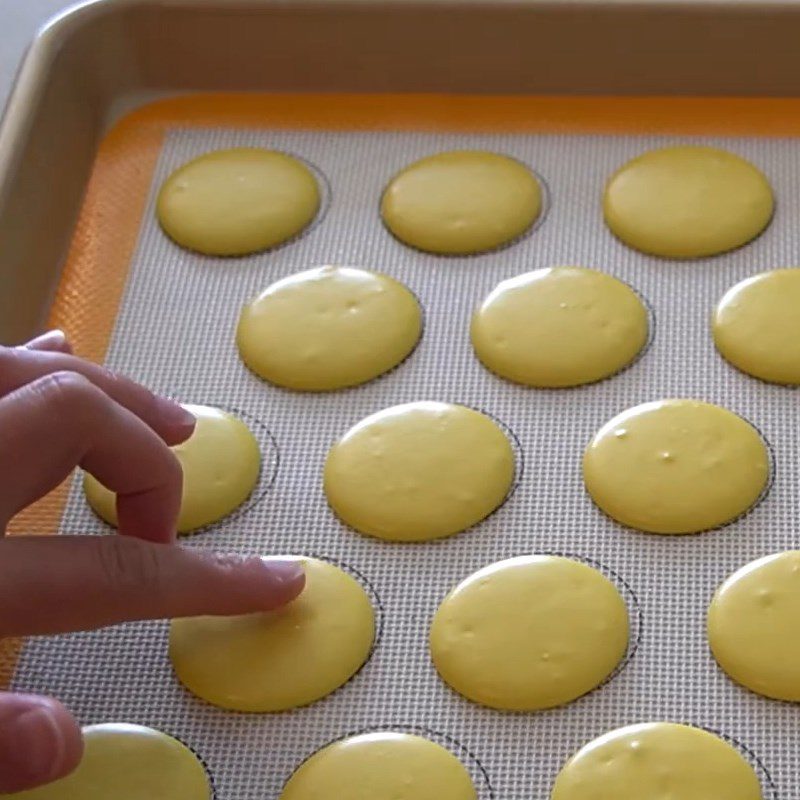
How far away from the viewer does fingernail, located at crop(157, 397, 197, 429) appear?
806 millimetres

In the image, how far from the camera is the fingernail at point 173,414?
0.81 meters

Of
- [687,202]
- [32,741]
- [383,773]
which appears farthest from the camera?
[687,202]

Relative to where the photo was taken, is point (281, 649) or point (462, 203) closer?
point (281, 649)

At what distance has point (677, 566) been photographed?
0.84m

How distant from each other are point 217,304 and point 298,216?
0.10 m

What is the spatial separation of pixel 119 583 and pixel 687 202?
20.2 inches

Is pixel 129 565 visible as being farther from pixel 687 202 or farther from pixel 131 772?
pixel 687 202

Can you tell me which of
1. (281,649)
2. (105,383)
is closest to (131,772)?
(281,649)

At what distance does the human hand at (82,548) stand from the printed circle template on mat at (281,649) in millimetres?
17

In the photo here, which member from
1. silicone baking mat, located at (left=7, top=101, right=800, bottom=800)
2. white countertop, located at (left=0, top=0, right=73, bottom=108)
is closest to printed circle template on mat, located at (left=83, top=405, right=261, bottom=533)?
silicone baking mat, located at (left=7, top=101, right=800, bottom=800)

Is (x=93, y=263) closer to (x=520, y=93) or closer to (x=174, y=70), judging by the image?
(x=174, y=70)

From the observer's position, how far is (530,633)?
80cm

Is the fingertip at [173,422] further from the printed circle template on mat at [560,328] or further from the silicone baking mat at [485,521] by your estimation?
the printed circle template on mat at [560,328]

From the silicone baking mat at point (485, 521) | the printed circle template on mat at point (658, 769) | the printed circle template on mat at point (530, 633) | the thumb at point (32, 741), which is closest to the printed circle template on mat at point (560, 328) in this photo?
the silicone baking mat at point (485, 521)
